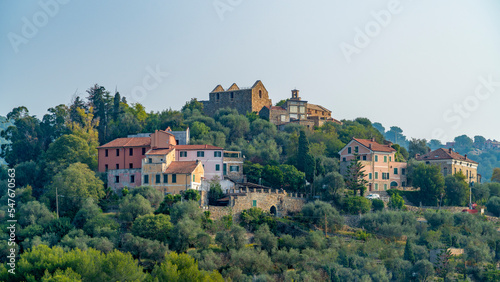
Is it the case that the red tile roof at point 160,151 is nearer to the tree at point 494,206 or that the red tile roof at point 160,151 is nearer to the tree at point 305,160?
the tree at point 305,160

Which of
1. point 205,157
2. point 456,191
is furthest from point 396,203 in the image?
point 205,157

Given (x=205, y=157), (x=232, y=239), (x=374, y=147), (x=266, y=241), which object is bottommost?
(x=266, y=241)

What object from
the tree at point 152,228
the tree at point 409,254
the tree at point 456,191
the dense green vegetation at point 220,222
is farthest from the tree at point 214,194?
the tree at point 456,191

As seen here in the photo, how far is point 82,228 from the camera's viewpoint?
5606 cm

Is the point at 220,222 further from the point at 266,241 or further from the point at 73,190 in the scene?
the point at 73,190

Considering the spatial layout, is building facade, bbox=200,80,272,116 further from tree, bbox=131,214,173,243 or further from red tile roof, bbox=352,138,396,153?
tree, bbox=131,214,173,243

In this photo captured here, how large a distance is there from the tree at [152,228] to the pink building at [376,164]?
2320 cm

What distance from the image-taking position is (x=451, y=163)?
73125 millimetres

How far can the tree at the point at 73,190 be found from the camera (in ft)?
193

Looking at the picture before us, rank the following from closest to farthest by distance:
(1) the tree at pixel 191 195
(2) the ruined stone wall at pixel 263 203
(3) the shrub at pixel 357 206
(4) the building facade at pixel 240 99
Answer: (1) the tree at pixel 191 195, (2) the ruined stone wall at pixel 263 203, (3) the shrub at pixel 357 206, (4) the building facade at pixel 240 99

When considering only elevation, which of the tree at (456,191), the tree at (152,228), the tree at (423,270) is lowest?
the tree at (423,270)

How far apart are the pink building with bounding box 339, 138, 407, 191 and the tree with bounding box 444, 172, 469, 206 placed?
511 centimetres

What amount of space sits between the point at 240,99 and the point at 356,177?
1087 inches

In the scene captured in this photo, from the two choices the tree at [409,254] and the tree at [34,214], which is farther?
the tree at [34,214]
